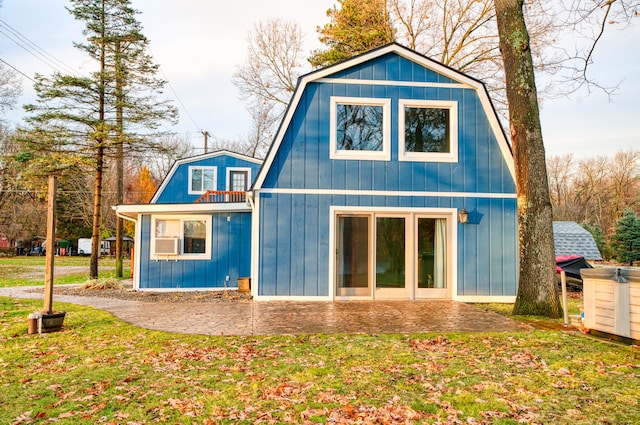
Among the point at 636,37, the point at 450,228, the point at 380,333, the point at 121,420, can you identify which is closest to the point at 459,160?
the point at 450,228

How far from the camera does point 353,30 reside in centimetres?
1909

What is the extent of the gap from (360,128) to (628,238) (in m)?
23.8

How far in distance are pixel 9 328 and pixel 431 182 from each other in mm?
8435

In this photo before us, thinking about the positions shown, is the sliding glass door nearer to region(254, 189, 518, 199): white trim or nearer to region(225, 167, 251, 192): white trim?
region(254, 189, 518, 199): white trim

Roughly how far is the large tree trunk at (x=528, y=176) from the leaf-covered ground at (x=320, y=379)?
173 centimetres

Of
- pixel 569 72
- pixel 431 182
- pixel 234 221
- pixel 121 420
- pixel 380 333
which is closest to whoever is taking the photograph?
pixel 121 420

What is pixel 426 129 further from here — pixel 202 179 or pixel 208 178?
pixel 202 179

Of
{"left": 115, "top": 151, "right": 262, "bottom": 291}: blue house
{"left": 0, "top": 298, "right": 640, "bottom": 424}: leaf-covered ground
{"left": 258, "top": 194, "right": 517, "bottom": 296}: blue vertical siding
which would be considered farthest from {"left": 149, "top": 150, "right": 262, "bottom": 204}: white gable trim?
{"left": 0, "top": 298, "right": 640, "bottom": 424}: leaf-covered ground

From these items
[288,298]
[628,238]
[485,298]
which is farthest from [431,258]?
[628,238]

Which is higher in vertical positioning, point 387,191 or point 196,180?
→ point 196,180

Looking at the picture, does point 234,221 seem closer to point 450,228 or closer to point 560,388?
point 450,228

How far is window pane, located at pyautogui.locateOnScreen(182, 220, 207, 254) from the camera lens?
1247cm

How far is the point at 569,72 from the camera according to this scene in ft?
29.9

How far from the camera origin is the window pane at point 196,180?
1677 centimetres
